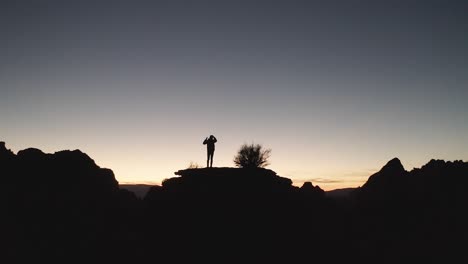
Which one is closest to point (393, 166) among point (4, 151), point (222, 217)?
point (222, 217)

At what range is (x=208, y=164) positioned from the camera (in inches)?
1197

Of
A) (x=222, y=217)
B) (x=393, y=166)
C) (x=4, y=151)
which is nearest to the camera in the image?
(x=222, y=217)

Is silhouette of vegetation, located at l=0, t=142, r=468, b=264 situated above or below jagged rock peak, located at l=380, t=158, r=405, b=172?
below

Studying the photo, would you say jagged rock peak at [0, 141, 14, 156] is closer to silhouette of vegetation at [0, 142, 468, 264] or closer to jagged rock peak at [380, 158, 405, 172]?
silhouette of vegetation at [0, 142, 468, 264]

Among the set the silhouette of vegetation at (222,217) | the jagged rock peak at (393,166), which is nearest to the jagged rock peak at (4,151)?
the silhouette of vegetation at (222,217)

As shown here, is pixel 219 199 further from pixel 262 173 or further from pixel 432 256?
pixel 432 256

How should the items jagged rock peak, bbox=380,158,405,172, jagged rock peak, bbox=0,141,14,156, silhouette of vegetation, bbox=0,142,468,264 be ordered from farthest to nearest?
jagged rock peak, bbox=380,158,405,172 < jagged rock peak, bbox=0,141,14,156 < silhouette of vegetation, bbox=0,142,468,264

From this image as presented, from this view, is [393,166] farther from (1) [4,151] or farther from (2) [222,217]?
(1) [4,151]

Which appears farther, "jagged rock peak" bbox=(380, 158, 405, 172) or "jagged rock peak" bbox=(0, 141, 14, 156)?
"jagged rock peak" bbox=(380, 158, 405, 172)

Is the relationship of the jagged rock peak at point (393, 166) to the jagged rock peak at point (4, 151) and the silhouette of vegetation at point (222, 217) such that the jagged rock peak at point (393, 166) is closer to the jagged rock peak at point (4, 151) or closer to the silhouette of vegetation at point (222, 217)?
the silhouette of vegetation at point (222, 217)

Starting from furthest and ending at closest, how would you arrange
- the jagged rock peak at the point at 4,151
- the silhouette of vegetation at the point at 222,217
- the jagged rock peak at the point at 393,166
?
the jagged rock peak at the point at 393,166
the jagged rock peak at the point at 4,151
the silhouette of vegetation at the point at 222,217

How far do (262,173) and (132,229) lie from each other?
2615 cm

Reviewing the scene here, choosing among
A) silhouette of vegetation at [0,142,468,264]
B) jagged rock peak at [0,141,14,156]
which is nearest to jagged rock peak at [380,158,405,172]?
silhouette of vegetation at [0,142,468,264]

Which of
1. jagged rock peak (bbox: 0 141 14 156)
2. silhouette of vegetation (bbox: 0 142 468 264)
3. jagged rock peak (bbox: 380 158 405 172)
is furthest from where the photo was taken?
jagged rock peak (bbox: 380 158 405 172)
